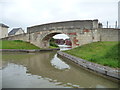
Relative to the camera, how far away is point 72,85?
16.0 ft

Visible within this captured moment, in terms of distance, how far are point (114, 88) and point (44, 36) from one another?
62.3 feet

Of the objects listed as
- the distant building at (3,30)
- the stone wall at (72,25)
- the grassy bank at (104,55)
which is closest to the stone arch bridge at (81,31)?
the stone wall at (72,25)

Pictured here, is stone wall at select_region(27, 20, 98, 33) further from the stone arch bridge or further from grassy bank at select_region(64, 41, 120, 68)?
grassy bank at select_region(64, 41, 120, 68)

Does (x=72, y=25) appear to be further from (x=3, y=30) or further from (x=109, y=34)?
(x=3, y=30)

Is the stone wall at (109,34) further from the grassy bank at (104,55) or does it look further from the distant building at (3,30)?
the distant building at (3,30)

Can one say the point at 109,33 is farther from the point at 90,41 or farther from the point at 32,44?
the point at 32,44

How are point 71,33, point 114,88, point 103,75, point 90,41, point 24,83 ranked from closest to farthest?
point 114,88 → point 24,83 → point 103,75 → point 90,41 → point 71,33

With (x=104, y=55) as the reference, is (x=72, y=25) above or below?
above

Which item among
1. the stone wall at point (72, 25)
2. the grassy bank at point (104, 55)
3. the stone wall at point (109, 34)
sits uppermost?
the stone wall at point (72, 25)

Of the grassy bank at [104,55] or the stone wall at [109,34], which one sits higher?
the stone wall at [109,34]

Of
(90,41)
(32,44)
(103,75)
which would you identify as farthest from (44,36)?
(103,75)

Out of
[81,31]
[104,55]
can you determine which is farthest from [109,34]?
[104,55]

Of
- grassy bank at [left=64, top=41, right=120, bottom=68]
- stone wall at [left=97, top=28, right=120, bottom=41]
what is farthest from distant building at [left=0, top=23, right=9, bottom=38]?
grassy bank at [left=64, top=41, right=120, bottom=68]

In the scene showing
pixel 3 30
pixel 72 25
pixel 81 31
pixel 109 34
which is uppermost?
pixel 3 30
